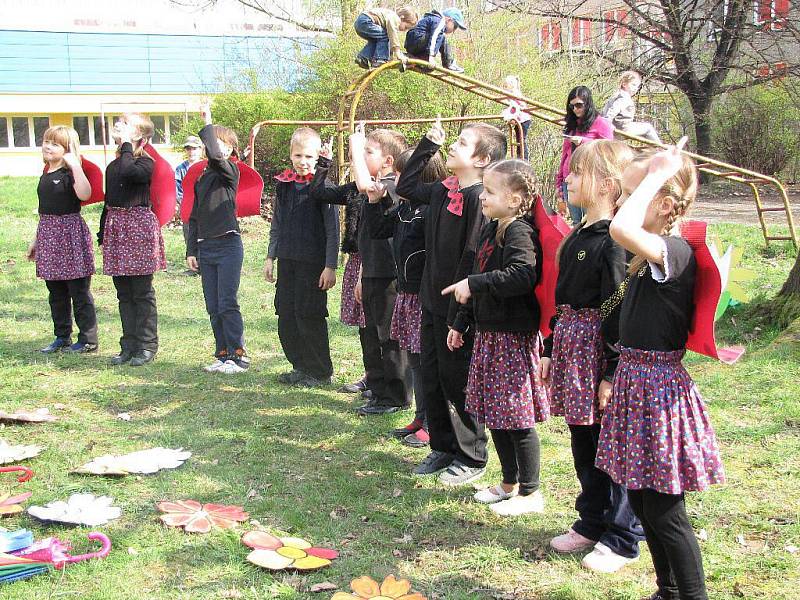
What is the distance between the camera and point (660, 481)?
2617 mm

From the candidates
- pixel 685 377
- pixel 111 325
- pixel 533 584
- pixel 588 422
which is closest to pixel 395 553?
pixel 533 584

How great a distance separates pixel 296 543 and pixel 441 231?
1.60 m

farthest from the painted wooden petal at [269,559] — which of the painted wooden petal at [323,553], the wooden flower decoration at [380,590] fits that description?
the wooden flower decoration at [380,590]

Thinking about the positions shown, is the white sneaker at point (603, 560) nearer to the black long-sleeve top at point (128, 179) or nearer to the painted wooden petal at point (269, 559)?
the painted wooden petal at point (269, 559)

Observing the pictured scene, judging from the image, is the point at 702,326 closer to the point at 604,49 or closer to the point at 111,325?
the point at 111,325

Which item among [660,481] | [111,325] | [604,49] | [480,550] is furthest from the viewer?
[604,49]

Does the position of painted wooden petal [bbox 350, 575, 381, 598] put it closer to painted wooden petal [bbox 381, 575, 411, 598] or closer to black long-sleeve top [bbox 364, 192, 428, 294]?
painted wooden petal [bbox 381, 575, 411, 598]

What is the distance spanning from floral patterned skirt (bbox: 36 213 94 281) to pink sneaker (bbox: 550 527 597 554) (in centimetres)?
502

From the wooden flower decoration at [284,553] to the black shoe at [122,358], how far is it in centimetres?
368

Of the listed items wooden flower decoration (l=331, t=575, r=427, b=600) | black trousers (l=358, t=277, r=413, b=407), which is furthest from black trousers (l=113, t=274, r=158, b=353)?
wooden flower decoration (l=331, t=575, r=427, b=600)

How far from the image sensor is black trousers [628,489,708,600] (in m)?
2.61

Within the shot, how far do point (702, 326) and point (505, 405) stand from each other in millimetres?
1124

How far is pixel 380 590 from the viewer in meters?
3.05

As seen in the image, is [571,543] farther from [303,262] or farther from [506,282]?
[303,262]
